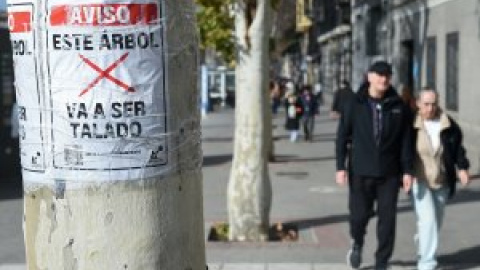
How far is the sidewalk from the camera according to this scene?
787 cm

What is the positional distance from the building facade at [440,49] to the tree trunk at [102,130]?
42.7ft

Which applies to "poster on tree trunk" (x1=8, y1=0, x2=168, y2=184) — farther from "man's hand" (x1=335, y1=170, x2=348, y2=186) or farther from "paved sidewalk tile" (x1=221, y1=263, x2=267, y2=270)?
"paved sidewalk tile" (x1=221, y1=263, x2=267, y2=270)

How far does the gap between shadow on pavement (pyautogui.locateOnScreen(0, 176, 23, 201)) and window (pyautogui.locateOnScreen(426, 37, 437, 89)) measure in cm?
1019

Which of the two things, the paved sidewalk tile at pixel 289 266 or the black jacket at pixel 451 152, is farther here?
the paved sidewalk tile at pixel 289 266

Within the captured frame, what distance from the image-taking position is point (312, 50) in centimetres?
6150

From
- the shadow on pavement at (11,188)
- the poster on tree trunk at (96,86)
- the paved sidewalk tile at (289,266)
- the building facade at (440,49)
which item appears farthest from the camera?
the building facade at (440,49)

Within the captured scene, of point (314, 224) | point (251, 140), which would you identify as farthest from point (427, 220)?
point (314, 224)

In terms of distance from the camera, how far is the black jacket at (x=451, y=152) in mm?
7223

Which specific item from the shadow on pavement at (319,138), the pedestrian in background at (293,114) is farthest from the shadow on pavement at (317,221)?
the shadow on pavement at (319,138)

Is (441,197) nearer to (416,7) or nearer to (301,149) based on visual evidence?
(301,149)

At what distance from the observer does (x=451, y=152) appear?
7.25m

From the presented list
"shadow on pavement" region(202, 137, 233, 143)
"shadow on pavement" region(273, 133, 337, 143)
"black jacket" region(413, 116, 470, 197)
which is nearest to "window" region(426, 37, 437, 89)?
"shadow on pavement" region(273, 133, 337, 143)

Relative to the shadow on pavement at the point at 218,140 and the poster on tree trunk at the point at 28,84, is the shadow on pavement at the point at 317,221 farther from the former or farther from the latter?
the shadow on pavement at the point at 218,140

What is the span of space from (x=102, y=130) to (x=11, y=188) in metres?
11.1
